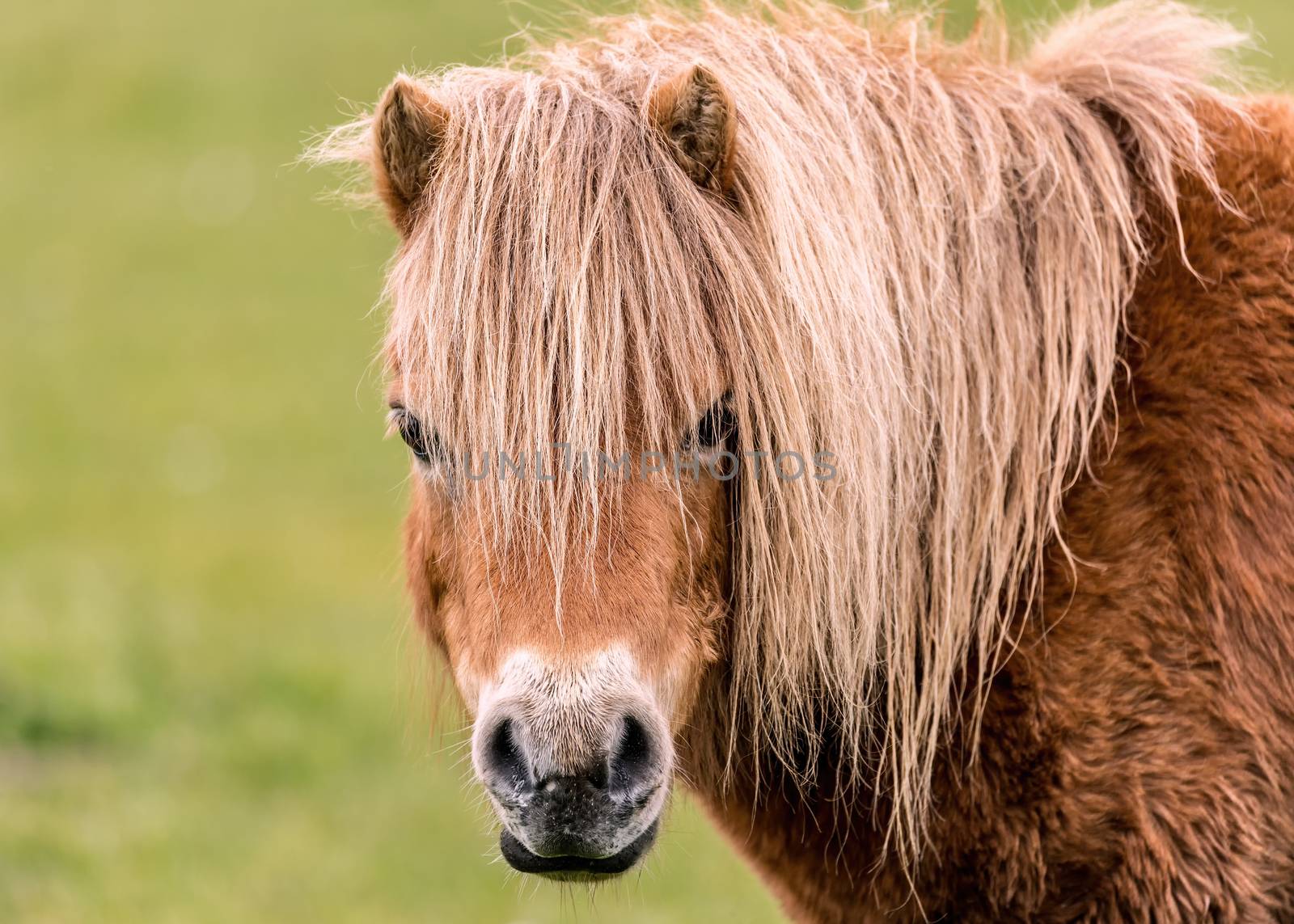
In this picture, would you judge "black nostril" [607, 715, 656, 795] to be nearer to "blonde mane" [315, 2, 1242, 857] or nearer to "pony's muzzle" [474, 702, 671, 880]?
"pony's muzzle" [474, 702, 671, 880]

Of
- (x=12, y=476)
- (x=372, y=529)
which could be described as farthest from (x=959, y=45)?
(x=12, y=476)

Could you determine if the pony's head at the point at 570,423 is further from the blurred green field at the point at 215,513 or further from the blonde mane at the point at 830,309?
the blurred green field at the point at 215,513

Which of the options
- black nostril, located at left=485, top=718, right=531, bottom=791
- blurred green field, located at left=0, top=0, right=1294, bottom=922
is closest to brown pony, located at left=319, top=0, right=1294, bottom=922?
black nostril, located at left=485, top=718, right=531, bottom=791

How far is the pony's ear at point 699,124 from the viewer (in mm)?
2566

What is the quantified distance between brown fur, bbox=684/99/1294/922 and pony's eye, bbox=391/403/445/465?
81 centimetres

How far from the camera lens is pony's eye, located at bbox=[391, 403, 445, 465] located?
2672 mm

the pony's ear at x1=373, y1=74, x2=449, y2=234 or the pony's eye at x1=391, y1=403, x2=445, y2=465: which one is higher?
the pony's ear at x1=373, y1=74, x2=449, y2=234

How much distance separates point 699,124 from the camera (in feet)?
8.57

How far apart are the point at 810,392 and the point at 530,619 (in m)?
0.72

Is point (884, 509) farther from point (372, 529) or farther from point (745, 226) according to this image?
point (372, 529)

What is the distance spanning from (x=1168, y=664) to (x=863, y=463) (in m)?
0.73

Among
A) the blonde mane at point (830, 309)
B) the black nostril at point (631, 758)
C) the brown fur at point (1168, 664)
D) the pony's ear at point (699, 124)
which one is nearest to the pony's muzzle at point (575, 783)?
the black nostril at point (631, 758)

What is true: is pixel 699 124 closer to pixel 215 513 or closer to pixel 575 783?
pixel 575 783

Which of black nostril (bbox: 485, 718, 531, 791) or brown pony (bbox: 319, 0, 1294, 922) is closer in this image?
black nostril (bbox: 485, 718, 531, 791)
